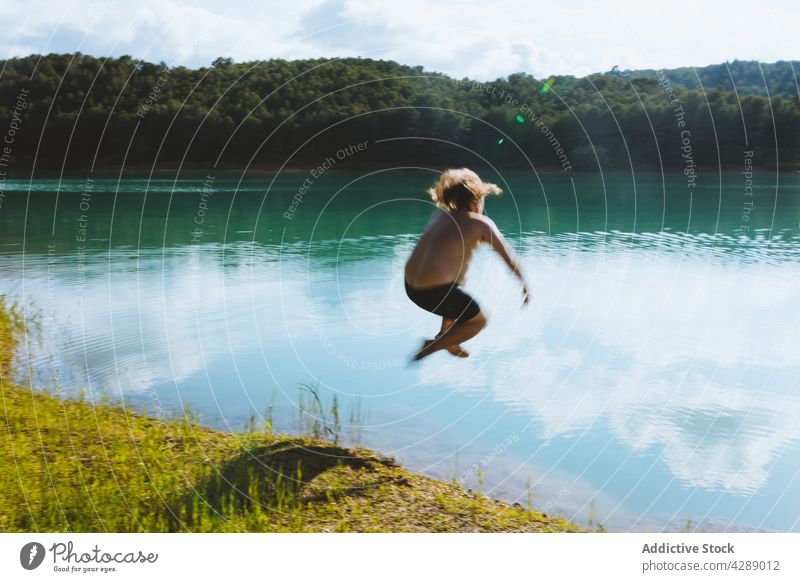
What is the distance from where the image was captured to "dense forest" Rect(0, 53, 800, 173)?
59.0ft

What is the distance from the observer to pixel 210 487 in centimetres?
625

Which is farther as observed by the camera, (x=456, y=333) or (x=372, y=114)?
(x=372, y=114)

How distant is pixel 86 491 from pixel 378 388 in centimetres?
564

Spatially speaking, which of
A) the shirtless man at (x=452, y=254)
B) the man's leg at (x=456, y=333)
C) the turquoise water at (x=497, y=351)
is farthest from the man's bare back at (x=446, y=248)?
the turquoise water at (x=497, y=351)

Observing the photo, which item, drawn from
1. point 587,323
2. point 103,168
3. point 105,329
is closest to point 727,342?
point 587,323

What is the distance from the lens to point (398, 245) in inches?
1013

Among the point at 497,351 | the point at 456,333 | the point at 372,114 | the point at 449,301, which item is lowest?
the point at 497,351

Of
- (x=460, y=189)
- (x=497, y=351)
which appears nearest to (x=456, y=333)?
(x=460, y=189)

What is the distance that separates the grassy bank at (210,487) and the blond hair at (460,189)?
251 centimetres

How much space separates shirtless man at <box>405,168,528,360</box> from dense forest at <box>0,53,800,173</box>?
323 centimetres

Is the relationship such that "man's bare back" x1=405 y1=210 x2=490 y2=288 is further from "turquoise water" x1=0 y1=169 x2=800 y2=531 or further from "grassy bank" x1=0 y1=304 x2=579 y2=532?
"turquoise water" x1=0 y1=169 x2=800 y2=531

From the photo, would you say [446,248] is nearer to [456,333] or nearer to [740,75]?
[456,333]

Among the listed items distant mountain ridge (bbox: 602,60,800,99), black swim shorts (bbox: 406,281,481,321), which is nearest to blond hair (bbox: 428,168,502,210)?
black swim shorts (bbox: 406,281,481,321)

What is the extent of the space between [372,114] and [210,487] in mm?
19446
